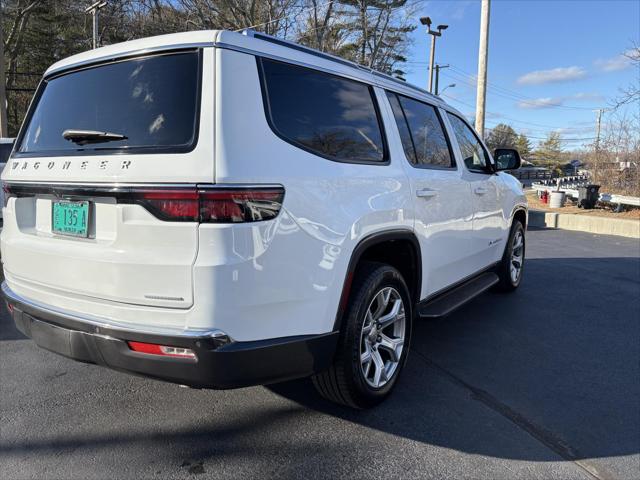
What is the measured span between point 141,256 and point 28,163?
3.71ft

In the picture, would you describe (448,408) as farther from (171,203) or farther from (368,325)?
(171,203)

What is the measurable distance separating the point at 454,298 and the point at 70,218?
284 centimetres

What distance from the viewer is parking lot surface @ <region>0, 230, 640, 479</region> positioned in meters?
2.43

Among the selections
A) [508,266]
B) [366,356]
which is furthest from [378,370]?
[508,266]

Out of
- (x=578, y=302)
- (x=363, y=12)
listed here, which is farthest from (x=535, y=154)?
(x=578, y=302)

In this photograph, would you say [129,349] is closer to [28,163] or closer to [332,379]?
[332,379]

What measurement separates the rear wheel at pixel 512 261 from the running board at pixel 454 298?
798mm

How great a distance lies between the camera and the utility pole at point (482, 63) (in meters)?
14.0

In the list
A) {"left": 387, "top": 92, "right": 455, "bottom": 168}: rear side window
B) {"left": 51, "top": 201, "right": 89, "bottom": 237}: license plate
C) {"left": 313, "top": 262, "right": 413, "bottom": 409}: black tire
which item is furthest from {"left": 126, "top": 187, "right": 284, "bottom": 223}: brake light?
{"left": 387, "top": 92, "right": 455, "bottom": 168}: rear side window

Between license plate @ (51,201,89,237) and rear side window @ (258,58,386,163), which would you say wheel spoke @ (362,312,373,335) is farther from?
license plate @ (51,201,89,237)

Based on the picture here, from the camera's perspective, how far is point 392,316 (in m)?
A: 3.08

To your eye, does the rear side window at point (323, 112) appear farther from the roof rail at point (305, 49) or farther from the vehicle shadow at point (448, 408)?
the vehicle shadow at point (448, 408)

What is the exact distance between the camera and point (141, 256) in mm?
2131

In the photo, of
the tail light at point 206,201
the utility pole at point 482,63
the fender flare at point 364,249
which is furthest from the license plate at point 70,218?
the utility pole at point 482,63
